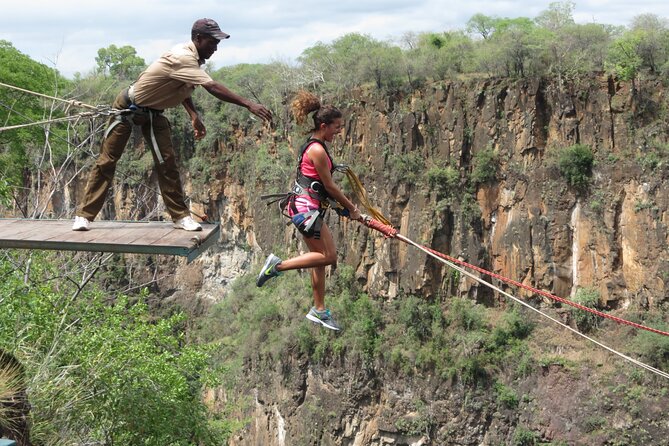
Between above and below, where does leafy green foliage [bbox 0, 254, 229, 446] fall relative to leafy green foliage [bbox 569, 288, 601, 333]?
above

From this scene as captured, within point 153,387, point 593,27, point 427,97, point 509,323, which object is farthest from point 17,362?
point 593,27

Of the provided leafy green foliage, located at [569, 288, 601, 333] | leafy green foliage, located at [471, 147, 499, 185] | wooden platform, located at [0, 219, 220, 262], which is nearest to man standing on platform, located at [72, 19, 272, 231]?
wooden platform, located at [0, 219, 220, 262]

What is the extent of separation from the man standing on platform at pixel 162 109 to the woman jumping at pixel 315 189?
376mm

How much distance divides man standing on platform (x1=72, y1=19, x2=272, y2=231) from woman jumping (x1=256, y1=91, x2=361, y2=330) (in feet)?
1.23

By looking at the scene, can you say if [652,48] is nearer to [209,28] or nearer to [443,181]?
[443,181]

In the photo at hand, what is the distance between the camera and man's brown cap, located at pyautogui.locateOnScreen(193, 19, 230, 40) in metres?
6.50

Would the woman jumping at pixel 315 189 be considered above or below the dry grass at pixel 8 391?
above

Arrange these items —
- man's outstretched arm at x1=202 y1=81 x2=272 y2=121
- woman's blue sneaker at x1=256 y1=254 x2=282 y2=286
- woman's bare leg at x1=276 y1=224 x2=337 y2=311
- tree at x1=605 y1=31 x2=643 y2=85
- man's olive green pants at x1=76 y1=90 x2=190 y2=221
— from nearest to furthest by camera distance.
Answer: man's outstretched arm at x1=202 y1=81 x2=272 y2=121 < woman's bare leg at x1=276 y1=224 x2=337 y2=311 < woman's blue sneaker at x1=256 y1=254 x2=282 y2=286 < man's olive green pants at x1=76 y1=90 x2=190 y2=221 < tree at x1=605 y1=31 x2=643 y2=85

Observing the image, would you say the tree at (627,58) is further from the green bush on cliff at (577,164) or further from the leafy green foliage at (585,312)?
the leafy green foliage at (585,312)

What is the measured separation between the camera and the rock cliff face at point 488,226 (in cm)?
2567

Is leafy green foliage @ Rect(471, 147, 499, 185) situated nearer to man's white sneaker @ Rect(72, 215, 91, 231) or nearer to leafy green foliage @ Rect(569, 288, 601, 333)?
leafy green foliage @ Rect(569, 288, 601, 333)

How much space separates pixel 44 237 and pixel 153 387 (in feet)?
20.6

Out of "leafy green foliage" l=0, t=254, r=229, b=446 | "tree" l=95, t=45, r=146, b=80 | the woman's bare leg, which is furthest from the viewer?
"tree" l=95, t=45, r=146, b=80

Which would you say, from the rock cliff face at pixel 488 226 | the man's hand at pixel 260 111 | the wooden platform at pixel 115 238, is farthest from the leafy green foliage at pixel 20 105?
the man's hand at pixel 260 111
